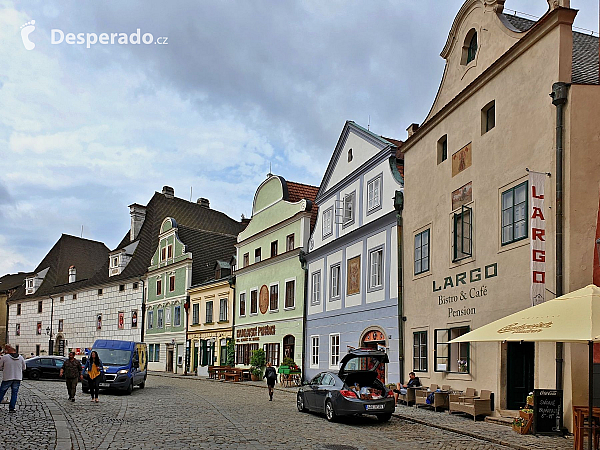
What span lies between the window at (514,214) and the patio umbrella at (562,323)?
4471 mm

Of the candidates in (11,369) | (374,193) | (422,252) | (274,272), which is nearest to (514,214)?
(422,252)

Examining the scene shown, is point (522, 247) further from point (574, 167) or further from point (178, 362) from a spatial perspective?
point (178, 362)

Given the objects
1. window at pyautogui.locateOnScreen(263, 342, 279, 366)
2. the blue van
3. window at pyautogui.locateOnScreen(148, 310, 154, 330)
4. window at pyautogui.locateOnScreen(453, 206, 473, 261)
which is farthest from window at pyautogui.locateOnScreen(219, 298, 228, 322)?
window at pyautogui.locateOnScreen(453, 206, 473, 261)

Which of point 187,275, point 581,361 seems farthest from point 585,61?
point 187,275

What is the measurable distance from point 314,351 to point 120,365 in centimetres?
1008

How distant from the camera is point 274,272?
38844 mm

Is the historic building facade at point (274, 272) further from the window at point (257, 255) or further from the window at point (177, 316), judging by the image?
the window at point (177, 316)

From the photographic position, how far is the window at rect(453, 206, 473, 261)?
782 inches

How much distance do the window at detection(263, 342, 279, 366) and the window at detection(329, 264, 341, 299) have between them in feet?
24.3

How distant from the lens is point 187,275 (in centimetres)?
5053

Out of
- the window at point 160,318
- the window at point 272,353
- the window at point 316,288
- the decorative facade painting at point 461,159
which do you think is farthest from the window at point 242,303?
the decorative facade painting at point 461,159

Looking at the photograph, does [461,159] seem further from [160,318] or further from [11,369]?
[160,318]

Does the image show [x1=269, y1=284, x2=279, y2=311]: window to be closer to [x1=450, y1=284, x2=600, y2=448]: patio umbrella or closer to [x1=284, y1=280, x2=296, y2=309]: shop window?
[x1=284, y1=280, x2=296, y2=309]: shop window

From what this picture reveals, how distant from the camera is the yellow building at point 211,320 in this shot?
4447 centimetres
